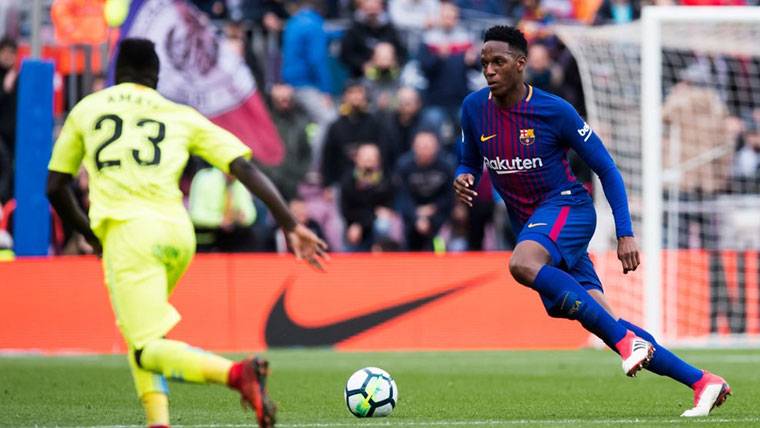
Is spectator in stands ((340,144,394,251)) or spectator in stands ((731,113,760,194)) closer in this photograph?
spectator in stands ((340,144,394,251))

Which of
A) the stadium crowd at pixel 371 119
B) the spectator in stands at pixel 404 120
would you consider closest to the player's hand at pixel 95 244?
the stadium crowd at pixel 371 119

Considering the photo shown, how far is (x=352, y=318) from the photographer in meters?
16.7

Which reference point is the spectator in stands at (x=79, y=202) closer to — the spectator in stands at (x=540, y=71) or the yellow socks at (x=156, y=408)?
the spectator in stands at (x=540, y=71)

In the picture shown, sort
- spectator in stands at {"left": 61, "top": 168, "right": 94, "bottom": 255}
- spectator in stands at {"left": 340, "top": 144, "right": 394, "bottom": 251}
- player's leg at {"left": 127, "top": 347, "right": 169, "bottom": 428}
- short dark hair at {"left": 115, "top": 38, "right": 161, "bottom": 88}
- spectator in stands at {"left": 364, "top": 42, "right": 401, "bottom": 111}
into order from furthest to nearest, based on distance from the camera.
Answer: spectator in stands at {"left": 364, "top": 42, "right": 401, "bottom": 111}
spectator in stands at {"left": 340, "top": 144, "right": 394, "bottom": 251}
spectator in stands at {"left": 61, "top": 168, "right": 94, "bottom": 255}
short dark hair at {"left": 115, "top": 38, "right": 161, "bottom": 88}
player's leg at {"left": 127, "top": 347, "right": 169, "bottom": 428}

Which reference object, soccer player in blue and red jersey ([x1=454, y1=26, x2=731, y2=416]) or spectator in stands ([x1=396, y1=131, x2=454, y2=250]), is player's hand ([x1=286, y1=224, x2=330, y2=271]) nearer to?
soccer player in blue and red jersey ([x1=454, y1=26, x2=731, y2=416])

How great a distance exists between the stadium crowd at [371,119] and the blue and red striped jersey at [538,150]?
28.5ft

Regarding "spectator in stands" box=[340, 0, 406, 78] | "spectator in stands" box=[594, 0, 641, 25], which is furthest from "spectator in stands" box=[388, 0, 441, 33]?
"spectator in stands" box=[594, 0, 641, 25]

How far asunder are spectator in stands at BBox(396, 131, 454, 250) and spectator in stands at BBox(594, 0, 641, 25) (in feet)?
10.9

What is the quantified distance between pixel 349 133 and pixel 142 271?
11.9 meters

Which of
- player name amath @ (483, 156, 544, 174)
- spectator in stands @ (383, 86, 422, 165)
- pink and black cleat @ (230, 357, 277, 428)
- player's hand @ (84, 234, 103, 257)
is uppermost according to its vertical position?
player name amath @ (483, 156, 544, 174)

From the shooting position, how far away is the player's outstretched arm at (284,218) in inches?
261

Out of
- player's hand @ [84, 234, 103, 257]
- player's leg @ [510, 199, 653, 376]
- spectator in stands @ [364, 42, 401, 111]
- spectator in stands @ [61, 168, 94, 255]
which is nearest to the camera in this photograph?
player's hand @ [84, 234, 103, 257]

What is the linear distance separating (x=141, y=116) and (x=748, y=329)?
12.1 metres

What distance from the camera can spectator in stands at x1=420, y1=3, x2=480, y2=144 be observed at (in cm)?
1906
